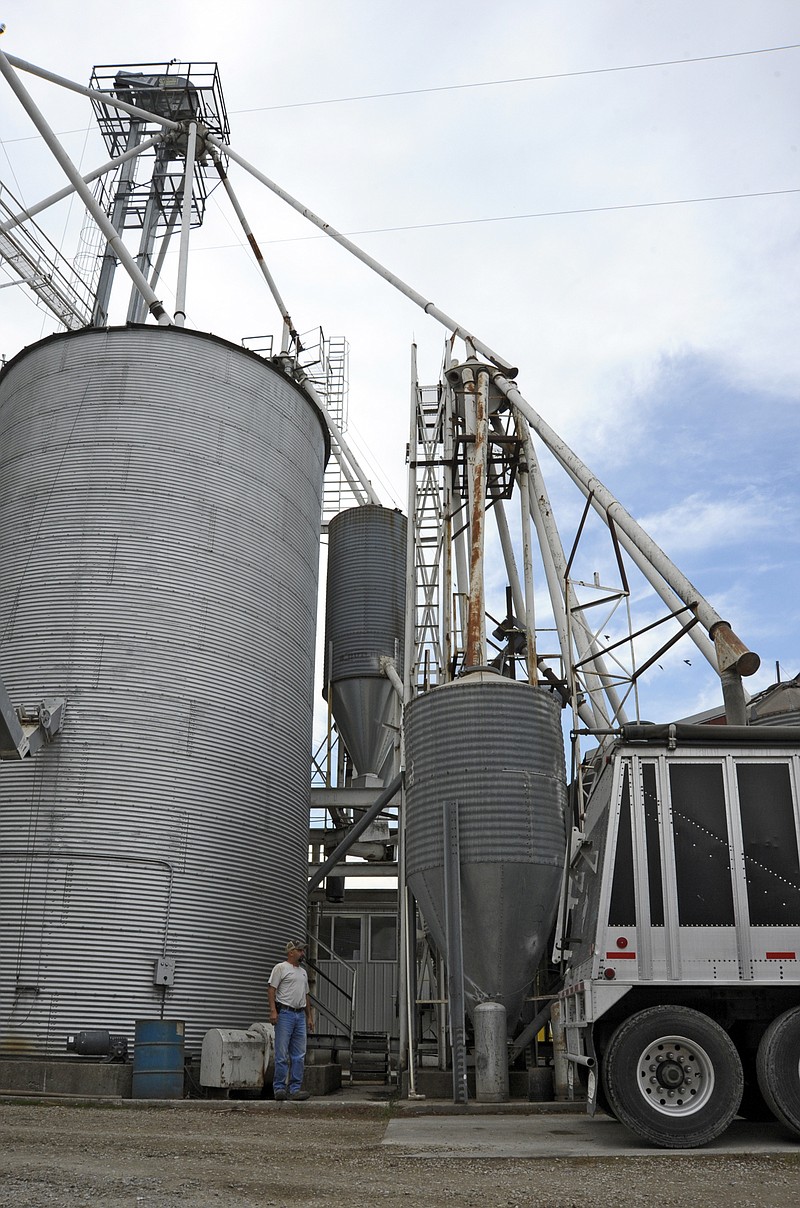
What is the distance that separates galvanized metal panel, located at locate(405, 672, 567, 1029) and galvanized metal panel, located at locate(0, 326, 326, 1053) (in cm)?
334

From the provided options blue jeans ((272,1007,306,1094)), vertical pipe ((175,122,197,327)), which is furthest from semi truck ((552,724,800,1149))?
vertical pipe ((175,122,197,327))

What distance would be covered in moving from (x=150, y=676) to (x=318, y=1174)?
956 cm

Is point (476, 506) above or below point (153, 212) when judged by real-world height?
below

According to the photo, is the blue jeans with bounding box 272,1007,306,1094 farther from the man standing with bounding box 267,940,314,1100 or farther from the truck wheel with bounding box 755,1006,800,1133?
the truck wheel with bounding box 755,1006,800,1133

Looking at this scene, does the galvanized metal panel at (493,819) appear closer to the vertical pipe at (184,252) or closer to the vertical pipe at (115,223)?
the vertical pipe at (184,252)

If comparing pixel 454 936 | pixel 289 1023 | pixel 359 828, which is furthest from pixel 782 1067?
pixel 359 828

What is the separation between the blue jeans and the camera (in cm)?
1152

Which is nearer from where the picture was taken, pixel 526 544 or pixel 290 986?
pixel 290 986

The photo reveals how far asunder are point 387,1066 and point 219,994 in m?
3.72

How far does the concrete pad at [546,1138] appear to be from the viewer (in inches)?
290

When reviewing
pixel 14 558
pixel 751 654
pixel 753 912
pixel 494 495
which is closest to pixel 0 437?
pixel 14 558

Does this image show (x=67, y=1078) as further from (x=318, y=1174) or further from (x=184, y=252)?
(x=184, y=252)

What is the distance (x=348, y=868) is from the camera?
73.2 ft

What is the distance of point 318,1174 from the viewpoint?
6.44 m
